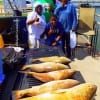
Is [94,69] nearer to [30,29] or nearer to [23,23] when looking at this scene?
[30,29]

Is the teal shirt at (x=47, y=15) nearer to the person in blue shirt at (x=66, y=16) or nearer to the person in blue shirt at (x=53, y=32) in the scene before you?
the person in blue shirt at (x=66, y=16)

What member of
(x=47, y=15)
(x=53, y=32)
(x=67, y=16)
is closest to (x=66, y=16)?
(x=67, y=16)

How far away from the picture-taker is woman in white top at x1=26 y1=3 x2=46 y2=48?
627 centimetres

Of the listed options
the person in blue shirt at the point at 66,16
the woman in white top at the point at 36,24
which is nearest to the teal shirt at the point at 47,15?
the person in blue shirt at the point at 66,16

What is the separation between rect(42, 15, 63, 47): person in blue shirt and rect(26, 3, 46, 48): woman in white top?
12 cm

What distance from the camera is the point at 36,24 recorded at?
6375 millimetres

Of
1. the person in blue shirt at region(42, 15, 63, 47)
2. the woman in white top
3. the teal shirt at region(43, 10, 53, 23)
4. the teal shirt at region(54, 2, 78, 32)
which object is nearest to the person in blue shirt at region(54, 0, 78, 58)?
the teal shirt at region(54, 2, 78, 32)

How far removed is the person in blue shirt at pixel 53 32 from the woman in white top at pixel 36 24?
12cm

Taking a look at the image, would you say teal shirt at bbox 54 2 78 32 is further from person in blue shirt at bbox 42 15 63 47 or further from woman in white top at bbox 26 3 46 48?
woman in white top at bbox 26 3 46 48

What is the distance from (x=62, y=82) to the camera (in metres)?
2.92

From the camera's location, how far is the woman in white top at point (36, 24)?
627cm

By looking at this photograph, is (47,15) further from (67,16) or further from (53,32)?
(53,32)

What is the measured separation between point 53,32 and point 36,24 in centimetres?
38

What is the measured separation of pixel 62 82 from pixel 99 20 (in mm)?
5666
